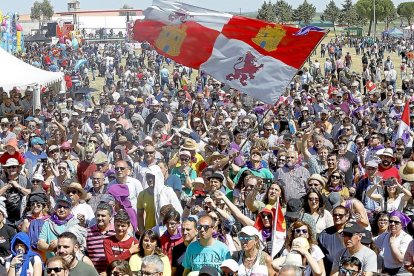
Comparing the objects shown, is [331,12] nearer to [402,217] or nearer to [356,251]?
[402,217]

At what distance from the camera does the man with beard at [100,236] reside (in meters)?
7.69

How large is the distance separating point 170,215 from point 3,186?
322 centimetres

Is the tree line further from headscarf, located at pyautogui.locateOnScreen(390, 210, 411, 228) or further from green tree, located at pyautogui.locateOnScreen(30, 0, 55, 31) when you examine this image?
headscarf, located at pyautogui.locateOnScreen(390, 210, 411, 228)

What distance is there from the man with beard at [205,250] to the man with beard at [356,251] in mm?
966

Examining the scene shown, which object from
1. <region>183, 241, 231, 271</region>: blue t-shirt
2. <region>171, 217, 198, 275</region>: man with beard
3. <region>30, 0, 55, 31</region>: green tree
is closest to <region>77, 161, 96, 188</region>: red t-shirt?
<region>171, 217, 198, 275</region>: man with beard

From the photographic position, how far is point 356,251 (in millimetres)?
7012

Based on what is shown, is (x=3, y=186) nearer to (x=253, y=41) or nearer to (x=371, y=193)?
(x=253, y=41)

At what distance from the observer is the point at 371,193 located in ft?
30.7


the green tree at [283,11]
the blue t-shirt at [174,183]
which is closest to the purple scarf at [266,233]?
the blue t-shirt at [174,183]

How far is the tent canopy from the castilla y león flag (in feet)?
34.6

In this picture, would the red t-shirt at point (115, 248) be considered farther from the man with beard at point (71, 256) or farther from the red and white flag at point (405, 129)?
the red and white flag at point (405, 129)

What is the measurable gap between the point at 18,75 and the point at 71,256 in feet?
52.6

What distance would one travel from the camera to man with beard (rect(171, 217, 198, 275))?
7.43 m

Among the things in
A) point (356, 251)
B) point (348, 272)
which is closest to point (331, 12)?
point (356, 251)
